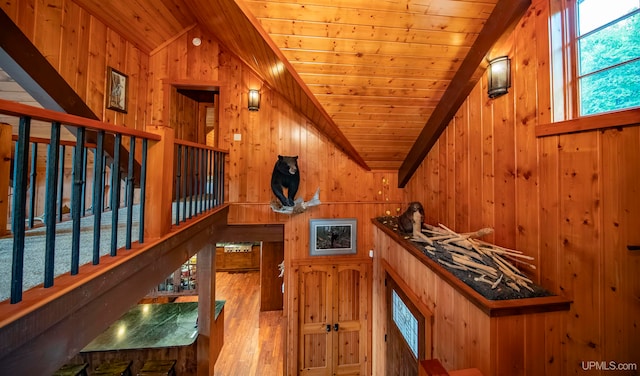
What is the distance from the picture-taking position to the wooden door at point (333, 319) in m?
3.42

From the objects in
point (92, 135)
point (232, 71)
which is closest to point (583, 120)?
point (232, 71)

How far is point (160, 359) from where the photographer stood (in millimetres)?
3105

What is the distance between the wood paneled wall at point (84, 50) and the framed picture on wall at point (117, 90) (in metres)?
0.05

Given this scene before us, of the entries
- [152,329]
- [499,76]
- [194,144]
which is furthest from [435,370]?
[152,329]

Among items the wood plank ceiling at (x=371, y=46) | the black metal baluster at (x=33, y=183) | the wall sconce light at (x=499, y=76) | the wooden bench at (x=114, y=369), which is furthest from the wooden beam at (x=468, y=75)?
the wooden bench at (x=114, y=369)

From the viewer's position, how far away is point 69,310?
93cm

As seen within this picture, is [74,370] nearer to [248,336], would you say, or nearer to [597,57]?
[248,336]

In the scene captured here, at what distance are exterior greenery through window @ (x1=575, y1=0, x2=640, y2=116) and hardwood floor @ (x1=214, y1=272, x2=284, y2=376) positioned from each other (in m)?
4.17

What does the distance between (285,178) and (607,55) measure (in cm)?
286

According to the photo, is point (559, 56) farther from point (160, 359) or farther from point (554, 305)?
point (160, 359)

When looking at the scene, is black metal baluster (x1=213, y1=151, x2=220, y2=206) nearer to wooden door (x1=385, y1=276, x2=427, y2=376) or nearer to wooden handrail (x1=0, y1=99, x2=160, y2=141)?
wooden handrail (x1=0, y1=99, x2=160, y2=141)

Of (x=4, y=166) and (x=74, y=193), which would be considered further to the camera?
(x=4, y=166)

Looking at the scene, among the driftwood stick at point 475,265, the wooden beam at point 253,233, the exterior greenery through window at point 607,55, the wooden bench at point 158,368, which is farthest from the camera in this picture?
the wooden beam at point 253,233

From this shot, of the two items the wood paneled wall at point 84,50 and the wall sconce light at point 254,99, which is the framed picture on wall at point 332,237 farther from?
the wood paneled wall at point 84,50
